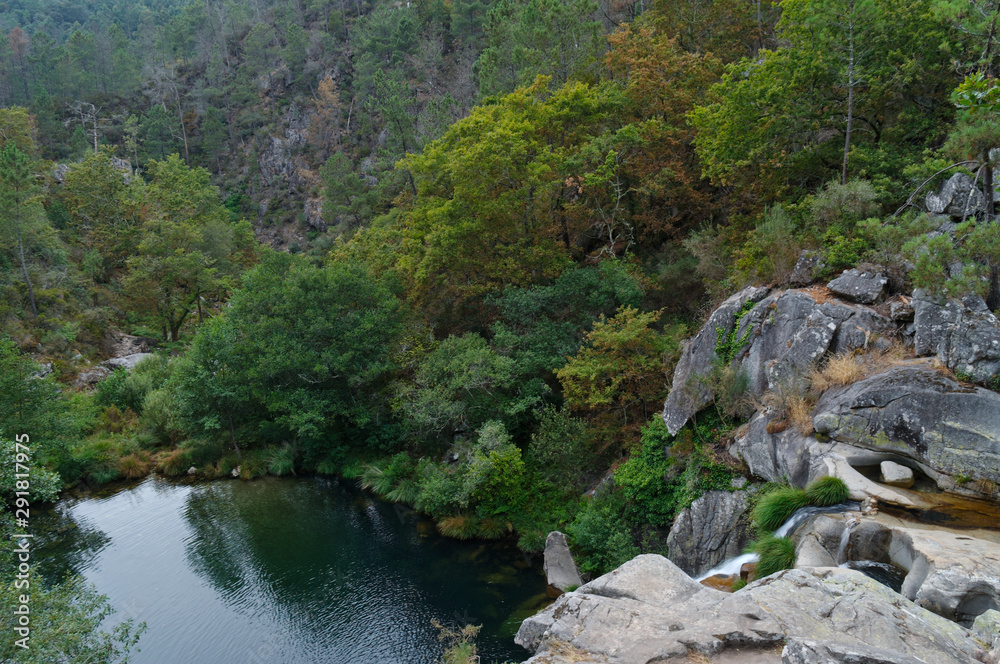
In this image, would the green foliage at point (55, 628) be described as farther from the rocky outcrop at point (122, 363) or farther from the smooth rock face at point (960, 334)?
the rocky outcrop at point (122, 363)

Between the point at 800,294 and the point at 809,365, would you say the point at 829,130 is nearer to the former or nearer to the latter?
the point at 800,294

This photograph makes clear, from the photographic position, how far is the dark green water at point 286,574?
1527 centimetres

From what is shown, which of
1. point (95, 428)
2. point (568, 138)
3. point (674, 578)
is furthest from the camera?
point (95, 428)

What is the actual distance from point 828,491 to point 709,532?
13.0 feet

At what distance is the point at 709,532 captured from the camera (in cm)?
1355

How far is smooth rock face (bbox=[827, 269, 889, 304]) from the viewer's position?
12.8m

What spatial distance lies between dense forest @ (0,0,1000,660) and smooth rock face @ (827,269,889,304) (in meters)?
0.50

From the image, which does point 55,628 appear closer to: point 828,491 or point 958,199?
point 828,491

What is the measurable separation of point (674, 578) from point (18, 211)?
147ft

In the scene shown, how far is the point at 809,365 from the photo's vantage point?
12.7 metres

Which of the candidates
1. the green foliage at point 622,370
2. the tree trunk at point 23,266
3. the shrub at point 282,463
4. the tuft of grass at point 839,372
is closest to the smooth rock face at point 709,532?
the tuft of grass at point 839,372

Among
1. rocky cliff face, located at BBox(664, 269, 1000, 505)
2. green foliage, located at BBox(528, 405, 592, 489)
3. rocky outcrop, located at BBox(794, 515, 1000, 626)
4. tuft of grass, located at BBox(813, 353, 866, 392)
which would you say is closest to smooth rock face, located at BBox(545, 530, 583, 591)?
green foliage, located at BBox(528, 405, 592, 489)

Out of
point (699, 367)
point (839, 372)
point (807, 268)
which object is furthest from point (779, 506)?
point (807, 268)

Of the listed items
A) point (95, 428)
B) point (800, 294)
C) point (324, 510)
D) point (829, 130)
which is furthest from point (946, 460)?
point (95, 428)
